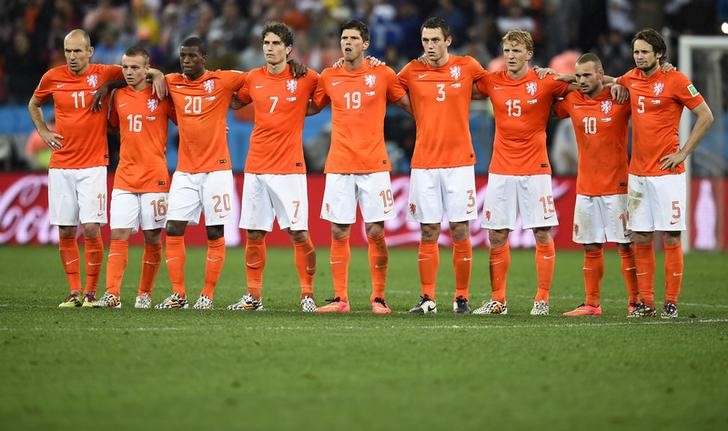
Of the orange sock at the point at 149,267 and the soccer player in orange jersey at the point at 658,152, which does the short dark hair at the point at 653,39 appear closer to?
the soccer player in orange jersey at the point at 658,152

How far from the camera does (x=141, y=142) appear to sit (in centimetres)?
1148

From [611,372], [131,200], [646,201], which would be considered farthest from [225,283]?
[611,372]

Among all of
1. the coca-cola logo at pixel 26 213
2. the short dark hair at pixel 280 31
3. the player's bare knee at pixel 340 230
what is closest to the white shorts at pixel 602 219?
the player's bare knee at pixel 340 230

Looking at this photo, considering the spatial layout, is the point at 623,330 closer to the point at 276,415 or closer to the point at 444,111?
the point at 444,111

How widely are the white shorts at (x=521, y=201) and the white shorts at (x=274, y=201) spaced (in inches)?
66.8

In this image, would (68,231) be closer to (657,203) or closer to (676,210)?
(657,203)

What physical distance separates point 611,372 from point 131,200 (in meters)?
5.28

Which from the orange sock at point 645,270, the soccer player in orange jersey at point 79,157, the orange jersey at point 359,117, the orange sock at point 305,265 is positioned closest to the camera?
the orange sock at point 645,270

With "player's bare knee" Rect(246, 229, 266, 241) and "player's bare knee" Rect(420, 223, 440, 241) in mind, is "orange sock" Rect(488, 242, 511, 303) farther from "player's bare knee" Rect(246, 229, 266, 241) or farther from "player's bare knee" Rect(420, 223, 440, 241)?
"player's bare knee" Rect(246, 229, 266, 241)

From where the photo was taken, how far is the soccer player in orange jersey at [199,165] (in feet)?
37.0

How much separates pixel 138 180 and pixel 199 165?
23.5 inches

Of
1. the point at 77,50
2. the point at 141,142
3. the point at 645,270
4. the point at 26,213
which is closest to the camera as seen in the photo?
the point at 645,270

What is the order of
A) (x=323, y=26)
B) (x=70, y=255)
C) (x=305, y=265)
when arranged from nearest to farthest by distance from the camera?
(x=305, y=265)
(x=70, y=255)
(x=323, y=26)

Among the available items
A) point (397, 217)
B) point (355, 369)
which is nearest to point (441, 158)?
point (355, 369)
